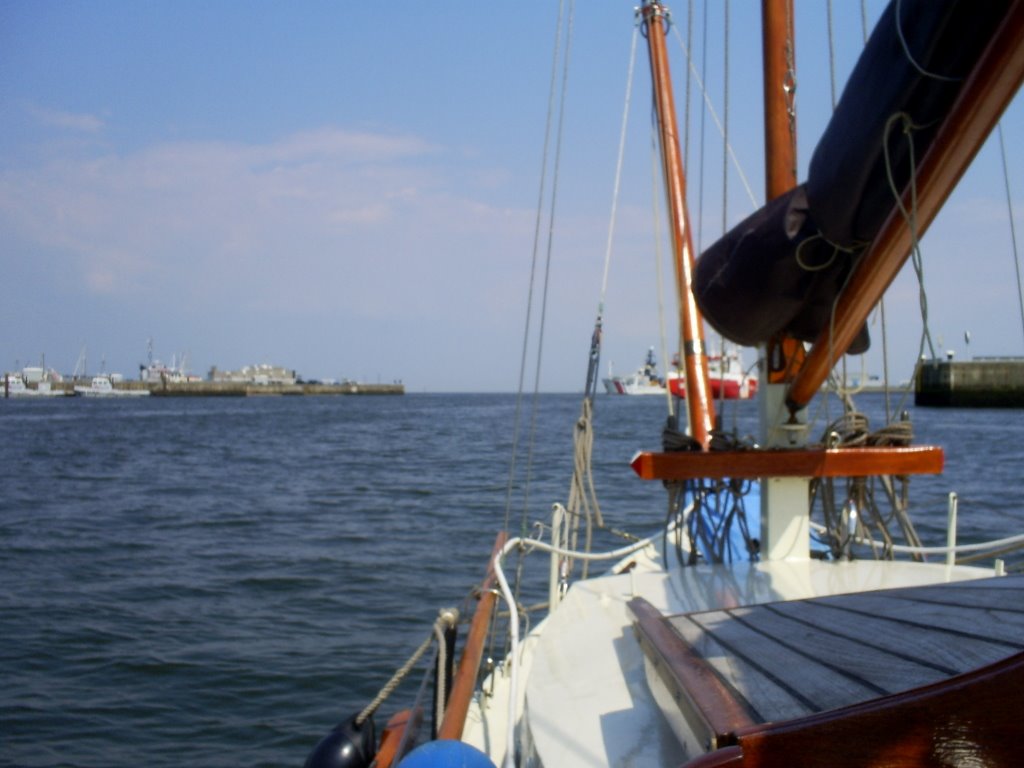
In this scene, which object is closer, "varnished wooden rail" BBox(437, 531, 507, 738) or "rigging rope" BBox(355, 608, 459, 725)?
"varnished wooden rail" BBox(437, 531, 507, 738)

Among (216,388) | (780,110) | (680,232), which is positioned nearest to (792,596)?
(780,110)

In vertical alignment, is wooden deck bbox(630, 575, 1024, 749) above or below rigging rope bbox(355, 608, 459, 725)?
→ above

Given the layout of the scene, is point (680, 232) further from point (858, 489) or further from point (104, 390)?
point (104, 390)

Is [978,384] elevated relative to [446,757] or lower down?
elevated

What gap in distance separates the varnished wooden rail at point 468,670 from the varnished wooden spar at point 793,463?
0.76 meters

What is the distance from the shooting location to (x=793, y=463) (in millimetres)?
3494

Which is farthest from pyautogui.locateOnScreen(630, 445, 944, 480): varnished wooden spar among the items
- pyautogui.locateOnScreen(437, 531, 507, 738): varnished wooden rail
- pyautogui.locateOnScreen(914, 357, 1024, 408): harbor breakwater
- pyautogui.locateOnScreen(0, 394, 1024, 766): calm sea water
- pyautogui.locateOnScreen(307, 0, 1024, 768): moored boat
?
pyautogui.locateOnScreen(914, 357, 1024, 408): harbor breakwater

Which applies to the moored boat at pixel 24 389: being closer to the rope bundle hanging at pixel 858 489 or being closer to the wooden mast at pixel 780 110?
the wooden mast at pixel 780 110

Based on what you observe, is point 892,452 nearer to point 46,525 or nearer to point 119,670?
point 119,670

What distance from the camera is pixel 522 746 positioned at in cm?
245

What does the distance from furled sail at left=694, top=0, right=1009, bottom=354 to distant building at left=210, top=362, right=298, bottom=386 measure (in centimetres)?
11934

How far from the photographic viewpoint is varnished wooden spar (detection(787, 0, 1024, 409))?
164cm

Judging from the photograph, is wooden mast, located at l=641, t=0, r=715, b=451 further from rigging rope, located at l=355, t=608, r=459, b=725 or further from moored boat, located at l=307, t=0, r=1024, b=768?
rigging rope, located at l=355, t=608, r=459, b=725

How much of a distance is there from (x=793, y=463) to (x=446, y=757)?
6.72 ft
